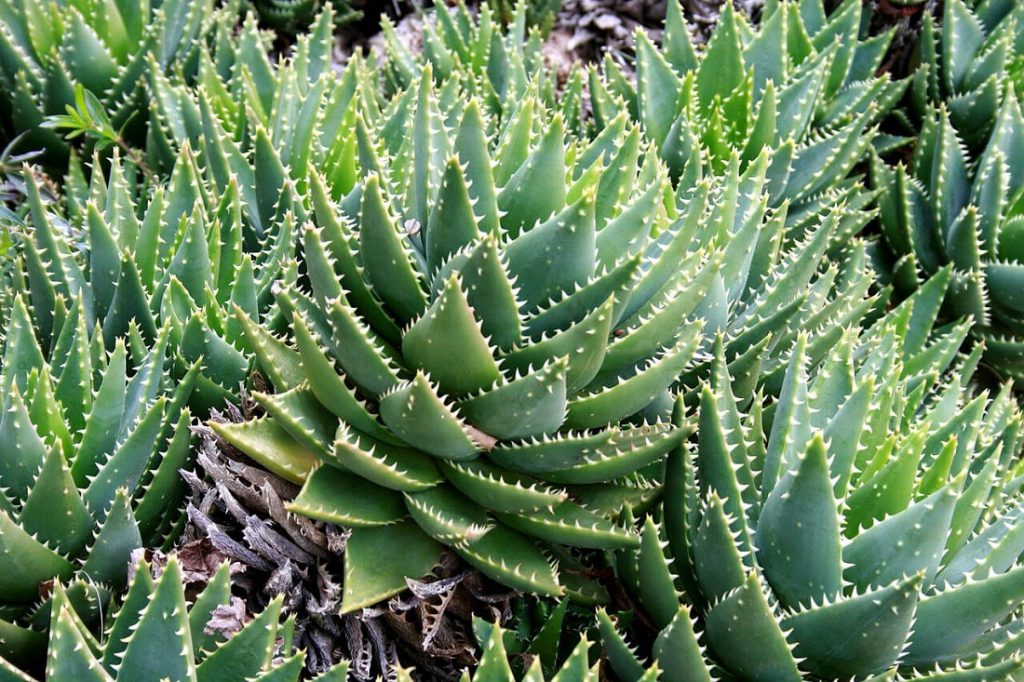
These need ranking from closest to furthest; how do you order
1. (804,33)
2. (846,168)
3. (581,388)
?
(581,388) < (846,168) < (804,33)

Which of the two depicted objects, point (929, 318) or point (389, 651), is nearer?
point (389, 651)

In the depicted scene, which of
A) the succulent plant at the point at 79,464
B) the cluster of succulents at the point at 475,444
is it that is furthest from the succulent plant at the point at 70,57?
the succulent plant at the point at 79,464

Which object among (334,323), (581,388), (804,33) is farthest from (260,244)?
(804,33)

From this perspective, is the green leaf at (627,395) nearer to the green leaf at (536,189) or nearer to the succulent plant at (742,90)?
the green leaf at (536,189)

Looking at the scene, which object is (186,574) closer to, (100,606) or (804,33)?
(100,606)

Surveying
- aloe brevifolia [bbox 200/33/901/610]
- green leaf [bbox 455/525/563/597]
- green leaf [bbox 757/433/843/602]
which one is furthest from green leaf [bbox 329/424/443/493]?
green leaf [bbox 757/433/843/602]

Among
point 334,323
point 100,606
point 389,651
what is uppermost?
point 334,323
